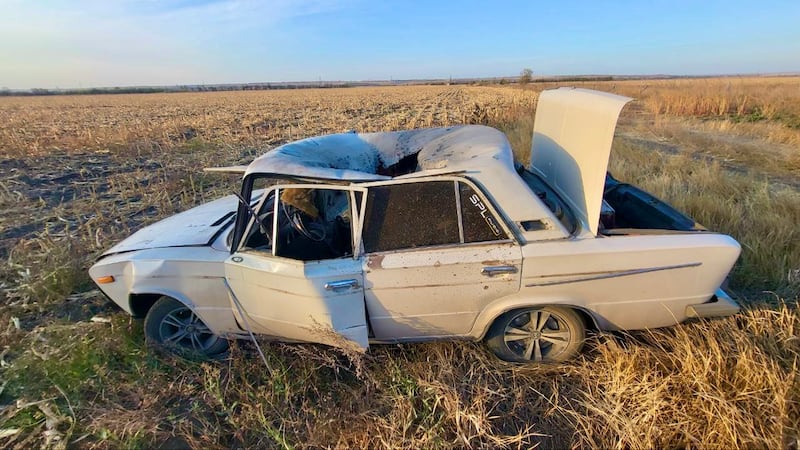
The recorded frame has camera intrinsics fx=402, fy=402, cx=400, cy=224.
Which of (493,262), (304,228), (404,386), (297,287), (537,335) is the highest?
(304,228)

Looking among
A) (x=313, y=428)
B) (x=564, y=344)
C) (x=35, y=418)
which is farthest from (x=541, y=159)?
(x=35, y=418)

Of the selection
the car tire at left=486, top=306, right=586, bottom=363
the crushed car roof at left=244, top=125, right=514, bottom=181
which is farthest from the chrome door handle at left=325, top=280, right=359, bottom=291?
the car tire at left=486, top=306, right=586, bottom=363

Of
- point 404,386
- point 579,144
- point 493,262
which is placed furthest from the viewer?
point 579,144

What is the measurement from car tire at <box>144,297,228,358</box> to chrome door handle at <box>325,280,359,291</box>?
3.67 feet

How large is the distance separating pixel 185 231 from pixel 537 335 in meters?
2.80

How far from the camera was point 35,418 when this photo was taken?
2.56 meters

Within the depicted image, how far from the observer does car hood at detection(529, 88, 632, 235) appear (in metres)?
2.46

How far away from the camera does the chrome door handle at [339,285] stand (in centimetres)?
251

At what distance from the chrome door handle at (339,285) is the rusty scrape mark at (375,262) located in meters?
0.14

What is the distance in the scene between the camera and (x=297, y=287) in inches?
100

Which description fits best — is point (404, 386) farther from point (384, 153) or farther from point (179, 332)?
point (384, 153)

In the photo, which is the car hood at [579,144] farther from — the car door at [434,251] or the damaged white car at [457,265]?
the car door at [434,251]

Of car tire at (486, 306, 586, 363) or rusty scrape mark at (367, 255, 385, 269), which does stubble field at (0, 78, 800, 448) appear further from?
rusty scrape mark at (367, 255, 385, 269)

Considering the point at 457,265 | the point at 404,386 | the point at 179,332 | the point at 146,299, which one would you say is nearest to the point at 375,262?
the point at 457,265
